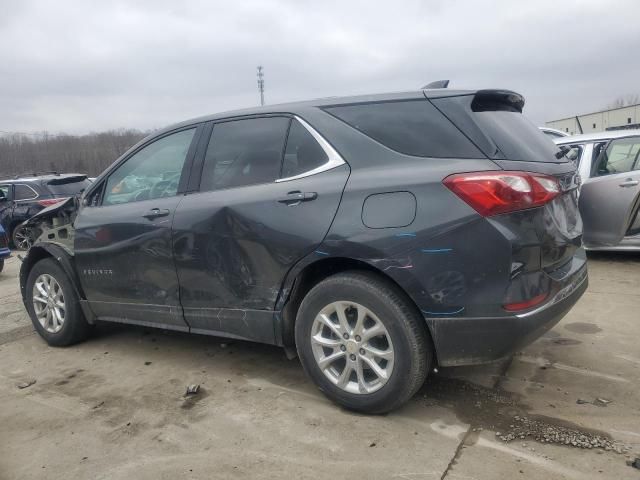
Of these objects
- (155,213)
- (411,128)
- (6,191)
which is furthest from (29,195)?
(411,128)

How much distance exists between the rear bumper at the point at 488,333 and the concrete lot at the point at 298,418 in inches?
16.7

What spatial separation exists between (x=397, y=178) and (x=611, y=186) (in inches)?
171

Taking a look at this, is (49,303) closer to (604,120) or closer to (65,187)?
(65,187)

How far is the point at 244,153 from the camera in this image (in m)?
3.51

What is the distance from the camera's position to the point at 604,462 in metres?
2.48

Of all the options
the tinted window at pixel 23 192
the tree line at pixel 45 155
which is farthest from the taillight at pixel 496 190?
the tree line at pixel 45 155

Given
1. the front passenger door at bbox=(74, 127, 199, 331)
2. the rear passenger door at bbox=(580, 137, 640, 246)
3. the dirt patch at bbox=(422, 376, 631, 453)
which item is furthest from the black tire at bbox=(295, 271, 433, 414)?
the rear passenger door at bbox=(580, 137, 640, 246)

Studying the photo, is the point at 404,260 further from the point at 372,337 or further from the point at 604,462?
the point at 604,462

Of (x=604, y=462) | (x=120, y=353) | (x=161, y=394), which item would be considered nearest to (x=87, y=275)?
(x=120, y=353)

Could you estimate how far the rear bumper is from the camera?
2662 mm

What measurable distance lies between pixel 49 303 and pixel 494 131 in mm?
3864

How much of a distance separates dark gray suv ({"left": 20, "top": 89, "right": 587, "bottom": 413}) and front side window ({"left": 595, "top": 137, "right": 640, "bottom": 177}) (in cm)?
350

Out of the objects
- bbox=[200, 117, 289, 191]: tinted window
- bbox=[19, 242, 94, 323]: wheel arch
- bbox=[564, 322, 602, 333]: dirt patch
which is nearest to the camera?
bbox=[200, 117, 289, 191]: tinted window

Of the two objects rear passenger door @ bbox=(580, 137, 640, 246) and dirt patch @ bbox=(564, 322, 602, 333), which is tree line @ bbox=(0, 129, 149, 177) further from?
dirt patch @ bbox=(564, 322, 602, 333)
